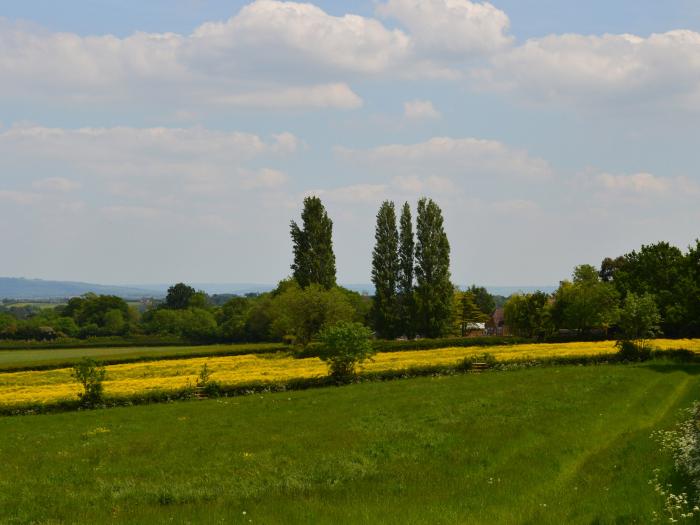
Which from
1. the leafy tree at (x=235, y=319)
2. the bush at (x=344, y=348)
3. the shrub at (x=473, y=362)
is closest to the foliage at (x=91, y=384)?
the bush at (x=344, y=348)

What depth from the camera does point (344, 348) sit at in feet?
159

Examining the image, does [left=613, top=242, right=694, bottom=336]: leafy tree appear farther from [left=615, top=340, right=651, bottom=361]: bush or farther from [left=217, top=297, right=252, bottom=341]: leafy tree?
[left=217, top=297, right=252, bottom=341]: leafy tree

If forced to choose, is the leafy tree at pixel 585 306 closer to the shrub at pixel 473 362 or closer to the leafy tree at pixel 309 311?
the leafy tree at pixel 309 311

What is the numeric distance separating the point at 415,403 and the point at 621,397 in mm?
10198

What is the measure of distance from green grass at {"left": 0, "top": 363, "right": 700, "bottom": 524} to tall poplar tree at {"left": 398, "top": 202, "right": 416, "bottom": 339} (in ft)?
187

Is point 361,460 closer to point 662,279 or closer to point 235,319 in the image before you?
point 662,279

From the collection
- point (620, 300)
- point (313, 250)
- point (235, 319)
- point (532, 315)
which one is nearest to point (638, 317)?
point (620, 300)

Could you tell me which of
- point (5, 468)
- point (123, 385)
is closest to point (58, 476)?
point (5, 468)

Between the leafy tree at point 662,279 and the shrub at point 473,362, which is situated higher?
the leafy tree at point 662,279

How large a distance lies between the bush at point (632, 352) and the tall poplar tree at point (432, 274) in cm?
3885

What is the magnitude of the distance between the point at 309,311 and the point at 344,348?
122 feet

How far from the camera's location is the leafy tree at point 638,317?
5472cm

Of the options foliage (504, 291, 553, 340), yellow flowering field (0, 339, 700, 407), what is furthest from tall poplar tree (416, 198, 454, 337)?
yellow flowering field (0, 339, 700, 407)

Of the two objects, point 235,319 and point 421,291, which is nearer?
point 421,291
